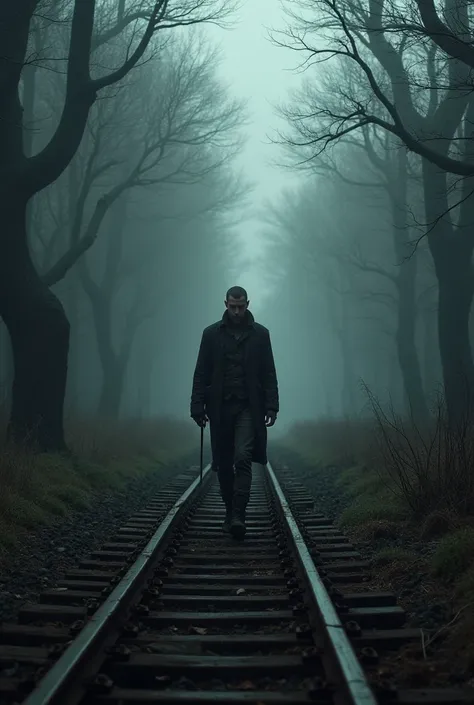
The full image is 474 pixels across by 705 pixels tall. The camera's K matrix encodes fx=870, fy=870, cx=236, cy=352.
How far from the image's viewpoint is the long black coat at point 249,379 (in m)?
7.92

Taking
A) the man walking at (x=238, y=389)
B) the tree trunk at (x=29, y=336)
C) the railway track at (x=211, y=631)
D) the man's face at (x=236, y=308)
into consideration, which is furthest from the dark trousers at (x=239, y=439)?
the tree trunk at (x=29, y=336)

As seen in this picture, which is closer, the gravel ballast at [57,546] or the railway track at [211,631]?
the railway track at [211,631]

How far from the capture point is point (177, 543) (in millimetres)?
7738

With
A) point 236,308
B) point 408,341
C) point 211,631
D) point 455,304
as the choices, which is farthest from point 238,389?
point 408,341

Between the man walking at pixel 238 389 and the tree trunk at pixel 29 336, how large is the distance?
17.5ft

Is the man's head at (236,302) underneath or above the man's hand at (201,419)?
above

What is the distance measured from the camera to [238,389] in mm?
7988

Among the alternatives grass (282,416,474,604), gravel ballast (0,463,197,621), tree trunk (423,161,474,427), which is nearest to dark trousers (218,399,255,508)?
grass (282,416,474,604)

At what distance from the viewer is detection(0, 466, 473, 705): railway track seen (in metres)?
3.76

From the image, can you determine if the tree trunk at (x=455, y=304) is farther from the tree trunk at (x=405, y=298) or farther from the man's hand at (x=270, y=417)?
the man's hand at (x=270, y=417)

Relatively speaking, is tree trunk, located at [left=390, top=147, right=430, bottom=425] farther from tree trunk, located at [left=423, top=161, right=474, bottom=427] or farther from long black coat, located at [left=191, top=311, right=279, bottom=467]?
long black coat, located at [left=191, top=311, right=279, bottom=467]

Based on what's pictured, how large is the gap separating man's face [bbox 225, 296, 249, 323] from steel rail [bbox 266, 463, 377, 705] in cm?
216

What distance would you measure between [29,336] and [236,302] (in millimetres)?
5941

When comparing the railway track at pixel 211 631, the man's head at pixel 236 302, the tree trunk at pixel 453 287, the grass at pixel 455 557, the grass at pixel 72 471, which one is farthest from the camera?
the tree trunk at pixel 453 287
